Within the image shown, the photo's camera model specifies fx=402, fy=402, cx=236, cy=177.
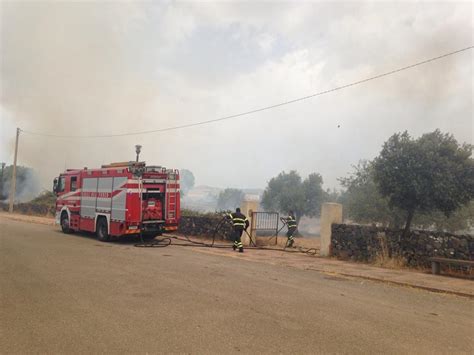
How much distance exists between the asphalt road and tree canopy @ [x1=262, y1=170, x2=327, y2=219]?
36.8 m

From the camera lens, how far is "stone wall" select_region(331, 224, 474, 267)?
32.4 ft

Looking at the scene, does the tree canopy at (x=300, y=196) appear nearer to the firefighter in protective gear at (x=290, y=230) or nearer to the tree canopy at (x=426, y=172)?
the firefighter in protective gear at (x=290, y=230)

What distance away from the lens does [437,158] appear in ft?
40.8

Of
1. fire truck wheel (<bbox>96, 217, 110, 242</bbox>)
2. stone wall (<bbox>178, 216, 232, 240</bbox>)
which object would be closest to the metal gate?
stone wall (<bbox>178, 216, 232, 240</bbox>)

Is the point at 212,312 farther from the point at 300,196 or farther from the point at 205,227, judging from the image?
the point at 300,196

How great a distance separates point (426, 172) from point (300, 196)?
3389 centimetres

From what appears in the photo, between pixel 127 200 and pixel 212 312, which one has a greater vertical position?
pixel 127 200

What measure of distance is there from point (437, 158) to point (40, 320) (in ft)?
38.3

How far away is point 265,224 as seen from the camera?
15828mm

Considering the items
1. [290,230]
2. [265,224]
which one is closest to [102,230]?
[265,224]

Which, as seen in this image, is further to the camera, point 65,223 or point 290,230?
point 65,223

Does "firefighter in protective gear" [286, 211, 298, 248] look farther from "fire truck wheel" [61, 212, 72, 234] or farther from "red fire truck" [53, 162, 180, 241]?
"fire truck wheel" [61, 212, 72, 234]

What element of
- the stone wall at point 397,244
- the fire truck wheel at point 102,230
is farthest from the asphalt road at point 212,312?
the fire truck wheel at point 102,230

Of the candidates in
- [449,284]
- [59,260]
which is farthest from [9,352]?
[449,284]
